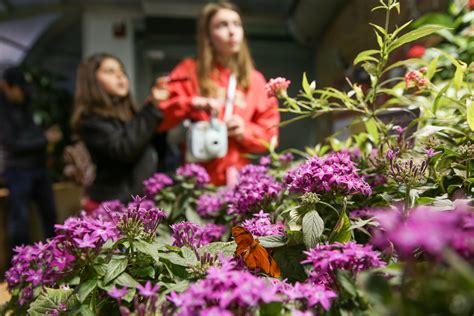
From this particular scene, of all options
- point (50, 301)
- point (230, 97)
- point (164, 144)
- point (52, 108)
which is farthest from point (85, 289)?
point (52, 108)

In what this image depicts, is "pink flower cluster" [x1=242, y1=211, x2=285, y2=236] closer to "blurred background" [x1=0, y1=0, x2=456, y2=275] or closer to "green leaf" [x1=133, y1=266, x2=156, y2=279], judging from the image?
"green leaf" [x1=133, y1=266, x2=156, y2=279]

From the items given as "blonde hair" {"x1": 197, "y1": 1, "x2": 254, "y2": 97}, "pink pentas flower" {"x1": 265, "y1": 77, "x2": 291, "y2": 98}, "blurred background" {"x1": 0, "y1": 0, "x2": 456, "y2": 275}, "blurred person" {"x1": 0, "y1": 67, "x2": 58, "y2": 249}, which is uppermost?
"blurred background" {"x1": 0, "y1": 0, "x2": 456, "y2": 275}

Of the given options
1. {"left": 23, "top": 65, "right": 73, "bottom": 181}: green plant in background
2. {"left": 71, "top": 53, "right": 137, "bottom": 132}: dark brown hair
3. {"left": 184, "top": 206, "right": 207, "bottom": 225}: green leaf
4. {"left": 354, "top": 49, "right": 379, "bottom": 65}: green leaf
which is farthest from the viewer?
{"left": 23, "top": 65, "right": 73, "bottom": 181}: green plant in background

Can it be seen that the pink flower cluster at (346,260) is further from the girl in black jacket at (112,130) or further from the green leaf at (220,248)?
the girl in black jacket at (112,130)

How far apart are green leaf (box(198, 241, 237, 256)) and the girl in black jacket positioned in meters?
0.90

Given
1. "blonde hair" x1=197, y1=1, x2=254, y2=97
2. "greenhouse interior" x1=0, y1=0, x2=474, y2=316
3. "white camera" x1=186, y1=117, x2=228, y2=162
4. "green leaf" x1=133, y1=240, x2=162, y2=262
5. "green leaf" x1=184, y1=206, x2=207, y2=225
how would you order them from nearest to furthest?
1. "greenhouse interior" x1=0, y1=0, x2=474, y2=316
2. "green leaf" x1=133, y1=240, x2=162, y2=262
3. "green leaf" x1=184, y1=206, x2=207, y2=225
4. "white camera" x1=186, y1=117, x2=228, y2=162
5. "blonde hair" x1=197, y1=1, x2=254, y2=97

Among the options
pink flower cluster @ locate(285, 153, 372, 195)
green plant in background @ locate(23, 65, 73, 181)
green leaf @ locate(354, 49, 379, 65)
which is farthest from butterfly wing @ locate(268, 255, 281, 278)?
green plant in background @ locate(23, 65, 73, 181)

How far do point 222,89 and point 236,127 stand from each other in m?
0.16

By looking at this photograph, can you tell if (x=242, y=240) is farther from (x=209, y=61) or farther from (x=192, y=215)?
(x=209, y=61)

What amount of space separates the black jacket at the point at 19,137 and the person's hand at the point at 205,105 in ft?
5.43

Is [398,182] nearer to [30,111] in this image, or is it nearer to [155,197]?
[155,197]

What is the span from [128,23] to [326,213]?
4607 millimetres

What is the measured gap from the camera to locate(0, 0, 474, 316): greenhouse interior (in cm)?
35

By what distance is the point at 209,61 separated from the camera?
141 centimetres
